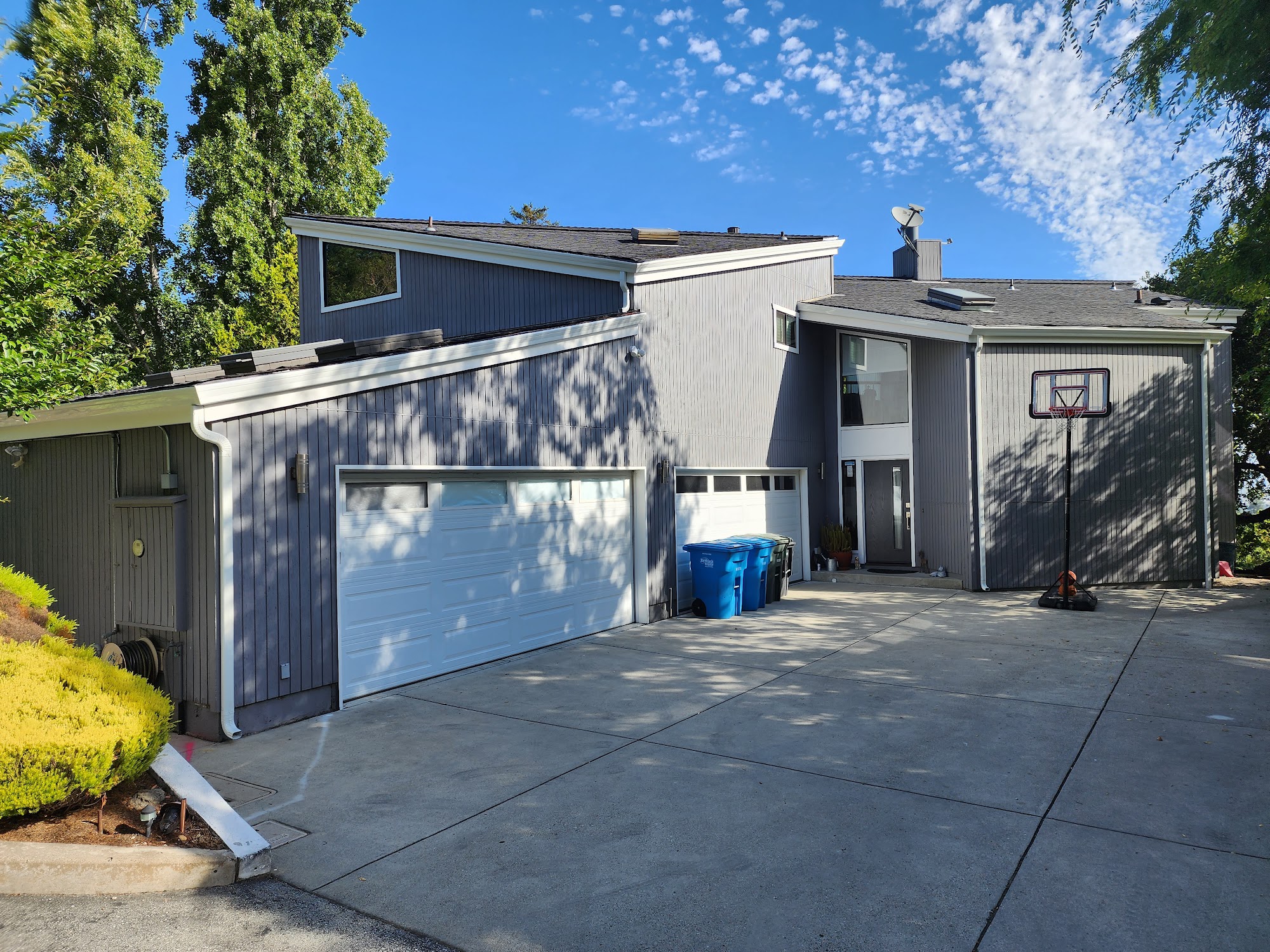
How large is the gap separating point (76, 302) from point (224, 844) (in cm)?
2298

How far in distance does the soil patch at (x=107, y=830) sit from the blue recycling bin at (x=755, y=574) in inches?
321

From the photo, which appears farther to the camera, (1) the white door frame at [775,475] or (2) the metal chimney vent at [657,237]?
(2) the metal chimney vent at [657,237]

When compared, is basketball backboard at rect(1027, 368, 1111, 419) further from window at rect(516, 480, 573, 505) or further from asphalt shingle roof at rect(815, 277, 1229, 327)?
window at rect(516, 480, 573, 505)

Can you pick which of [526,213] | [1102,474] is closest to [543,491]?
[1102,474]

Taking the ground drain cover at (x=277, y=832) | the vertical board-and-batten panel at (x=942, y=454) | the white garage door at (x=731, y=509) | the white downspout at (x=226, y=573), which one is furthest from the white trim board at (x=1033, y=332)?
the ground drain cover at (x=277, y=832)

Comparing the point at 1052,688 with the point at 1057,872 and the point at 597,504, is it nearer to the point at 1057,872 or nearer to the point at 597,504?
the point at 1057,872

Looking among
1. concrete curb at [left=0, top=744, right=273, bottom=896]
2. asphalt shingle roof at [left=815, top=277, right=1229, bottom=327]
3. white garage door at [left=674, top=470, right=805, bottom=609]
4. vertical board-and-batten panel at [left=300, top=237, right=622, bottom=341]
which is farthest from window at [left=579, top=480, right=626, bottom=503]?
asphalt shingle roof at [left=815, top=277, right=1229, bottom=327]

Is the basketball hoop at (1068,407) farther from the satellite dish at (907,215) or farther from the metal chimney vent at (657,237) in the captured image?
the satellite dish at (907,215)

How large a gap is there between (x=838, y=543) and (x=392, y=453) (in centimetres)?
989

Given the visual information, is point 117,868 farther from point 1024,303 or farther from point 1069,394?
point 1024,303

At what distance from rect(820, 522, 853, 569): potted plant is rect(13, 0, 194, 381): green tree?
14.3 meters

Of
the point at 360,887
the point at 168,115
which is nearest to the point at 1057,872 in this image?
the point at 360,887

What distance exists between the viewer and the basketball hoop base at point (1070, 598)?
1099cm

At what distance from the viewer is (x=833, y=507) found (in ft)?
49.7
